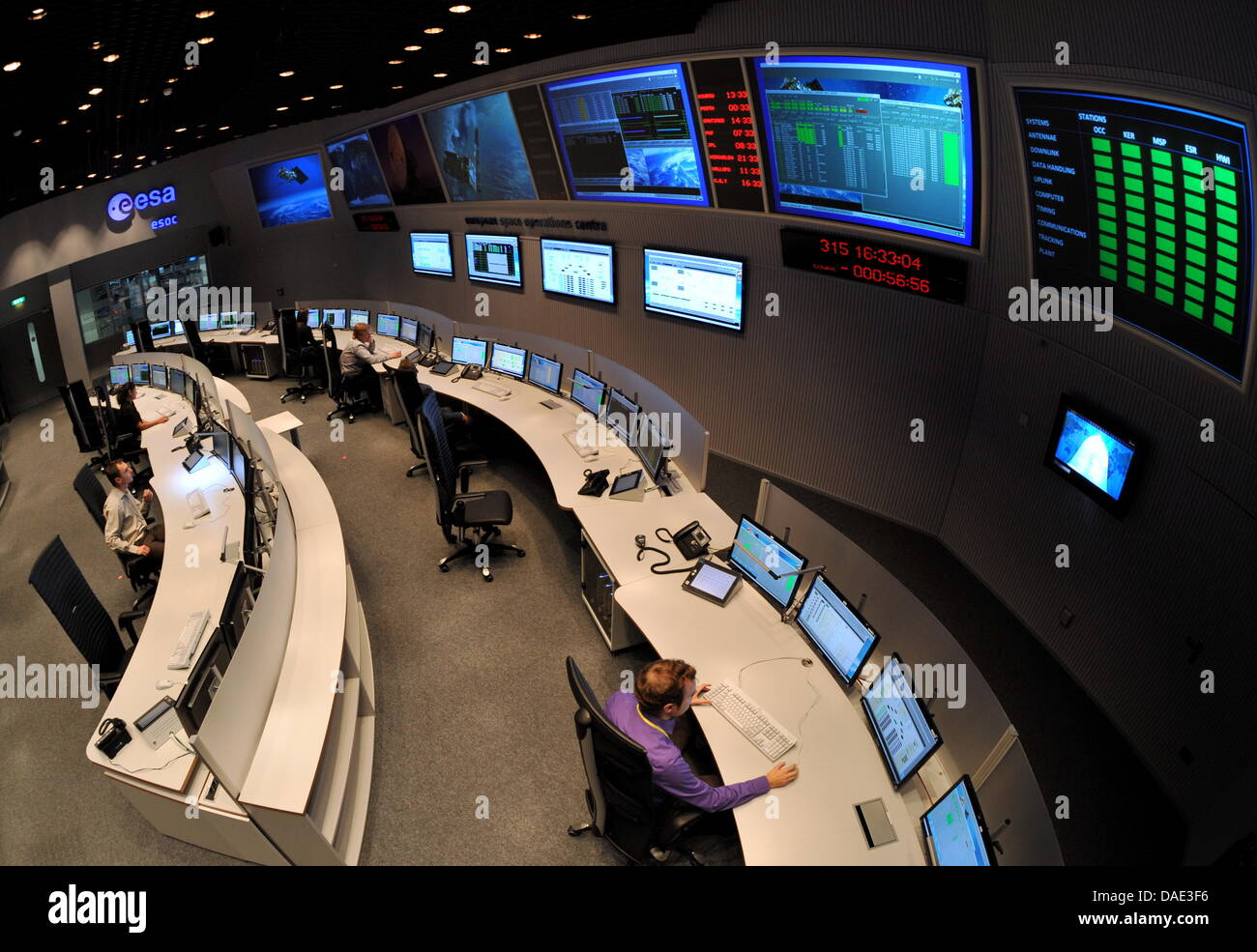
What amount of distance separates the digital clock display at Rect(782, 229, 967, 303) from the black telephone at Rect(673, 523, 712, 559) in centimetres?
242

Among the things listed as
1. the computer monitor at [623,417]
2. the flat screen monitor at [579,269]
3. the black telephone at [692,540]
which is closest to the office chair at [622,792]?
the black telephone at [692,540]

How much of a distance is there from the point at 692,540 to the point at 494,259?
5557 mm

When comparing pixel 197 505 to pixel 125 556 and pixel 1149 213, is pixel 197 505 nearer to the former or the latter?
pixel 125 556

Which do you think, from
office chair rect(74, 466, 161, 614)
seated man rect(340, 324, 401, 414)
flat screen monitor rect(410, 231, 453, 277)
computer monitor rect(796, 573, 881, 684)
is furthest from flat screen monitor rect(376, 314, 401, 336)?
computer monitor rect(796, 573, 881, 684)

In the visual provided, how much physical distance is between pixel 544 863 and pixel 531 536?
8.80 feet

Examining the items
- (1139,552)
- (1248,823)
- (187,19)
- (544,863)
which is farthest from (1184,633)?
(187,19)

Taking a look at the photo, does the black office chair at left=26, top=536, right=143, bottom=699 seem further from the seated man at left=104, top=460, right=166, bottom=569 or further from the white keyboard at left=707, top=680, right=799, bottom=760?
the white keyboard at left=707, top=680, right=799, bottom=760

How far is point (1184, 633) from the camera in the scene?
3252mm

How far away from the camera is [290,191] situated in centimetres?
1031

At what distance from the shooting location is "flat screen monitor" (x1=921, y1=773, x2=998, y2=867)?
6.23ft

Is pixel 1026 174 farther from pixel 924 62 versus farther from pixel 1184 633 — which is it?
pixel 1184 633

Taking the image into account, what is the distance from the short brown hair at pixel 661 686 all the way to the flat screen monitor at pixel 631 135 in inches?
172

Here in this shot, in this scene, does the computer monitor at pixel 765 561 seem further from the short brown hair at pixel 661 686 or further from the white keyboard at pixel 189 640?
the white keyboard at pixel 189 640

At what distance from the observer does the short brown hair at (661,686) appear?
2.62 meters
